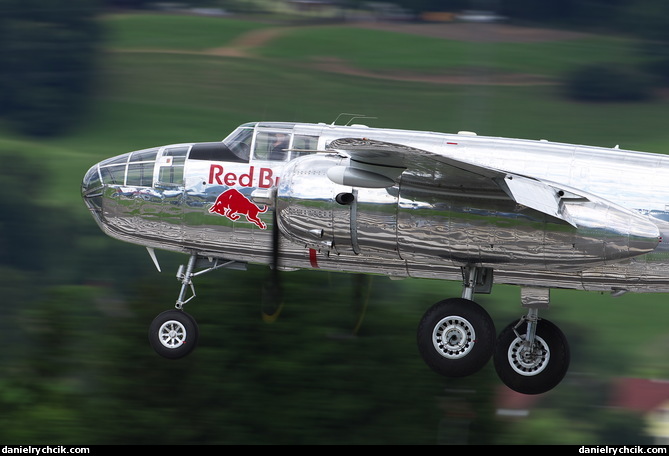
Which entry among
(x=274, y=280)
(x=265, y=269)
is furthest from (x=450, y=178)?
(x=265, y=269)

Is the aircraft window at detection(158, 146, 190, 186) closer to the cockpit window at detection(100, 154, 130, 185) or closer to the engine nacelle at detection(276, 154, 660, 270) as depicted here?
the cockpit window at detection(100, 154, 130, 185)

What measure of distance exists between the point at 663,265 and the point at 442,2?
6151 cm

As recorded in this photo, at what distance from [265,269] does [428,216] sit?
18609mm

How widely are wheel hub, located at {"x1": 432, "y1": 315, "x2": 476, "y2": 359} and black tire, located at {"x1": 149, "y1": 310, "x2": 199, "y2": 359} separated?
4681 mm

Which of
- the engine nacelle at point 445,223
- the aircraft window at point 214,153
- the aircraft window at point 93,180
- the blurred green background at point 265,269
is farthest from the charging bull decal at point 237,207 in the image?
the blurred green background at point 265,269

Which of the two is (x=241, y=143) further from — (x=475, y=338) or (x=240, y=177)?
(x=475, y=338)

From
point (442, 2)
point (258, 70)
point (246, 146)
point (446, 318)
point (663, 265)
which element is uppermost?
point (442, 2)

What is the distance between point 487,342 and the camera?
50.9 feet

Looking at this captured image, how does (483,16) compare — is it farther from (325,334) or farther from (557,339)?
(557,339)

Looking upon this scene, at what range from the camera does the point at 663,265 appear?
1577 centimetres

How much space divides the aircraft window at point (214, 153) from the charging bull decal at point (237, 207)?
1.88 feet

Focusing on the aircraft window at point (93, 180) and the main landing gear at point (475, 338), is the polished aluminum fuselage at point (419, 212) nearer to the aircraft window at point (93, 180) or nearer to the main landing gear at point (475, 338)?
the aircraft window at point (93, 180)

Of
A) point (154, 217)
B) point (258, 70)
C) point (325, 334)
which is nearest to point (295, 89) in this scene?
point (258, 70)

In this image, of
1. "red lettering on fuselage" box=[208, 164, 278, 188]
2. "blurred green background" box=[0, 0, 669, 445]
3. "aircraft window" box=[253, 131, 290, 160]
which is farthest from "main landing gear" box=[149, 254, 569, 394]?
"blurred green background" box=[0, 0, 669, 445]
